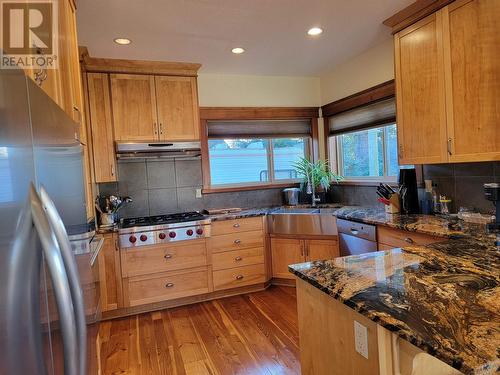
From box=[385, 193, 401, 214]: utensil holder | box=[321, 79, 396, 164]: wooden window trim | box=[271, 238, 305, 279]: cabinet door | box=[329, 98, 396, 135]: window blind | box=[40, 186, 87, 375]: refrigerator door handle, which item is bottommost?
box=[271, 238, 305, 279]: cabinet door

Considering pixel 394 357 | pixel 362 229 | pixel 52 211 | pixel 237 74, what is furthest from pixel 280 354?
pixel 237 74

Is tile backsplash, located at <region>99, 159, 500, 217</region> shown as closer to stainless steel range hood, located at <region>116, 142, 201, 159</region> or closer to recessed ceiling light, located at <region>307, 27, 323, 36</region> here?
stainless steel range hood, located at <region>116, 142, 201, 159</region>

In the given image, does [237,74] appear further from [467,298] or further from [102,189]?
[467,298]

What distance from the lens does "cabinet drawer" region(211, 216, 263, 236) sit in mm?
3498

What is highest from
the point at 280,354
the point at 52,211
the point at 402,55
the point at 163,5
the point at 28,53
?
the point at 163,5

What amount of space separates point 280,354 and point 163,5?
2625mm

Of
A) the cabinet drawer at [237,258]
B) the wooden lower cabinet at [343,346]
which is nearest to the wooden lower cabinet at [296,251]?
the cabinet drawer at [237,258]

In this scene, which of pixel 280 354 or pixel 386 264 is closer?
pixel 386 264

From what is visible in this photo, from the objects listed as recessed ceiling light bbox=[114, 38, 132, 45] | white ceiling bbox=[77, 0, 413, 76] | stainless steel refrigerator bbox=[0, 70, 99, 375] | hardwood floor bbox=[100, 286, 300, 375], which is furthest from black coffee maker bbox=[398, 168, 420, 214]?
stainless steel refrigerator bbox=[0, 70, 99, 375]

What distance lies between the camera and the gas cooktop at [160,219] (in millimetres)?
3261

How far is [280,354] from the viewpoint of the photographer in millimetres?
2400

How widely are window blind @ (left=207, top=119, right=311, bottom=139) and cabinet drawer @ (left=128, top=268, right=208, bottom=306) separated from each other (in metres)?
1.67

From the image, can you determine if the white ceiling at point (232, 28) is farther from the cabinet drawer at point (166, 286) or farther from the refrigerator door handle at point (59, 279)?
the cabinet drawer at point (166, 286)

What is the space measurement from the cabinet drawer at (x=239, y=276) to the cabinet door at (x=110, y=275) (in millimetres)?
958
